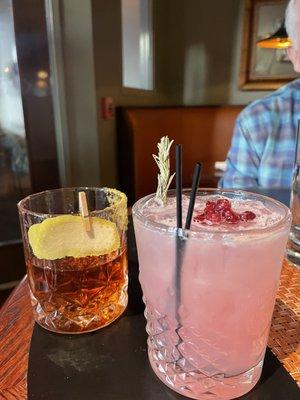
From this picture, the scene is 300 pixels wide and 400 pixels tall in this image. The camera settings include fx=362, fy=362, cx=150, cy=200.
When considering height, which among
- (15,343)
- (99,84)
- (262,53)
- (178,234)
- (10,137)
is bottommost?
(15,343)

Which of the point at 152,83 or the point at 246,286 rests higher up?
the point at 152,83

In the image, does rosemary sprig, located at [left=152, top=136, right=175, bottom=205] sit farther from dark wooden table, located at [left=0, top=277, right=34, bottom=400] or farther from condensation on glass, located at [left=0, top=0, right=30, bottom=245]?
condensation on glass, located at [left=0, top=0, right=30, bottom=245]

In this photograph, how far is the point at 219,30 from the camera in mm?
3828

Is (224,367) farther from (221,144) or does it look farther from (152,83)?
(152,83)

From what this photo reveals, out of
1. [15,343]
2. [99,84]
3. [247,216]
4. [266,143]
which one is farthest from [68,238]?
[99,84]

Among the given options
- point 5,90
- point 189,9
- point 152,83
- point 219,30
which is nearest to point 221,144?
point 152,83

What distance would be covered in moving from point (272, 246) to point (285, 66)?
12.5ft

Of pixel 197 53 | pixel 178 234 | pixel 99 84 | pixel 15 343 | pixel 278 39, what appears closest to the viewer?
pixel 178 234

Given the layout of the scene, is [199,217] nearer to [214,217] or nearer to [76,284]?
[214,217]

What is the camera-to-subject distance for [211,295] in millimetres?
454

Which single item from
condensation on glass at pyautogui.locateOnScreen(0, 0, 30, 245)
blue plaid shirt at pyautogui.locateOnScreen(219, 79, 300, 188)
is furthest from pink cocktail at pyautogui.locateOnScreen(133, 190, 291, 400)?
condensation on glass at pyautogui.locateOnScreen(0, 0, 30, 245)

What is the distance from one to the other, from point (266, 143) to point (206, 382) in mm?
1649

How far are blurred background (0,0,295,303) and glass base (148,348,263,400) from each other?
6.87 ft

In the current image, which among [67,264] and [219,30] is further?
[219,30]
